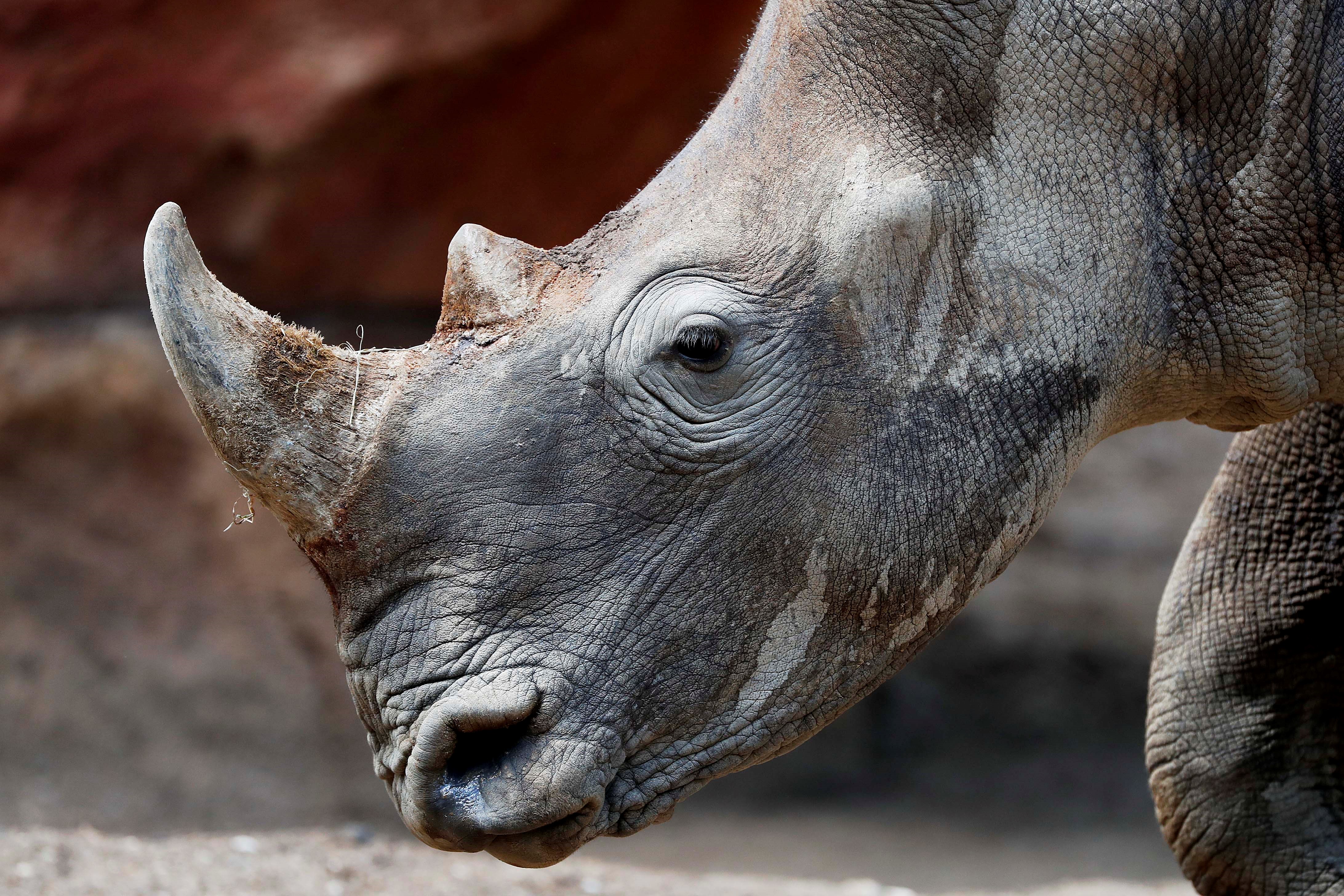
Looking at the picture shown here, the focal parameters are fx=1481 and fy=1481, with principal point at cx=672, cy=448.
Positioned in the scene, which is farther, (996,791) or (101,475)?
(996,791)

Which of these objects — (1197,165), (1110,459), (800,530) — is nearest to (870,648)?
(800,530)

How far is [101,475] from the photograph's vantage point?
6086 mm

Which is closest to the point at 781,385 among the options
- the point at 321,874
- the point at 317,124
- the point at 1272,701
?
the point at 1272,701

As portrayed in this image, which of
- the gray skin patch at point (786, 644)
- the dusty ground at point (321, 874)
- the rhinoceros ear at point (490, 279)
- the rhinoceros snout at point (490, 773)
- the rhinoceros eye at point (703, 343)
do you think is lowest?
the rhinoceros snout at point (490, 773)

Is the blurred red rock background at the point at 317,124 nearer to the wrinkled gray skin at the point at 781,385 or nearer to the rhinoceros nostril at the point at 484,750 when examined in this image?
the wrinkled gray skin at the point at 781,385

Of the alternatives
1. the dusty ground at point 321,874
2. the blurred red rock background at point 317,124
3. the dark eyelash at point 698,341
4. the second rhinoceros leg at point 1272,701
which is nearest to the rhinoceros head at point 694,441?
the dark eyelash at point 698,341

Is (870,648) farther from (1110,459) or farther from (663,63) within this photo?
(1110,459)

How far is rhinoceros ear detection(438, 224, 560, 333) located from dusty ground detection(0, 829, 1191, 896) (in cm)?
252

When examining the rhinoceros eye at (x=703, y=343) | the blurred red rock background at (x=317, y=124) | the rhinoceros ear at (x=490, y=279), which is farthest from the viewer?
the blurred red rock background at (x=317, y=124)

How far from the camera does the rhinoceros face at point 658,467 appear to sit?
7.16 feet

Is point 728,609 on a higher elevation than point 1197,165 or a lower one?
lower

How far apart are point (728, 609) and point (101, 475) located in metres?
4.54

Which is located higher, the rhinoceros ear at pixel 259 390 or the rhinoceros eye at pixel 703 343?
the rhinoceros eye at pixel 703 343

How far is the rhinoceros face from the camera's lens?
2.18m
